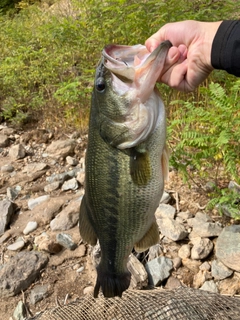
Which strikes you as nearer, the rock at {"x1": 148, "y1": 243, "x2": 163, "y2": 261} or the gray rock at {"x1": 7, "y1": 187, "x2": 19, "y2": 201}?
the rock at {"x1": 148, "y1": 243, "x2": 163, "y2": 261}

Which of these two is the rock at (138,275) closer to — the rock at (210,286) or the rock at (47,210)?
the rock at (210,286)

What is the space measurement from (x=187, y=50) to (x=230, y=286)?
2.23 metres

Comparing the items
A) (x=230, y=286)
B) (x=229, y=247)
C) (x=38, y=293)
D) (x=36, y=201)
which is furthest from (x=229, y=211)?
(x=36, y=201)

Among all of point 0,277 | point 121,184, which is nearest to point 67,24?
point 0,277

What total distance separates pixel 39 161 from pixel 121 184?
454 cm

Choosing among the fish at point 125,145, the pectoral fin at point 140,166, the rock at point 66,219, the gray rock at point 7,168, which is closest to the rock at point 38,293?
the rock at point 66,219

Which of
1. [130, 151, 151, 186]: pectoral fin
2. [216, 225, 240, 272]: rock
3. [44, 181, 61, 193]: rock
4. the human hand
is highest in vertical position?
the human hand

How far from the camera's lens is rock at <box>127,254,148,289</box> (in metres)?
3.31

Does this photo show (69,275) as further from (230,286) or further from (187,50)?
(187,50)

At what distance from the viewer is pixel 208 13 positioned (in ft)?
17.2

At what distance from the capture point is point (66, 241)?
162 inches

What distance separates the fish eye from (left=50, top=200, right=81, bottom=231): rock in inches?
115

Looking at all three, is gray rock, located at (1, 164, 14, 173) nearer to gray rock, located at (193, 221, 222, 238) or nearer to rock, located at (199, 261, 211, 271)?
gray rock, located at (193, 221, 222, 238)

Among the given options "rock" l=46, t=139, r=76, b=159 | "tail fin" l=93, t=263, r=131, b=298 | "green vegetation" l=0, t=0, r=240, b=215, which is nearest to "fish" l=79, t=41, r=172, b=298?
"tail fin" l=93, t=263, r=131, b=298
